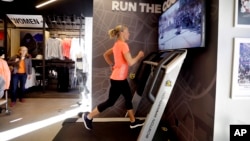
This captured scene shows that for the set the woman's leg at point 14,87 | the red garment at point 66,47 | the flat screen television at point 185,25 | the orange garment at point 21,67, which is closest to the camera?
the flat screen television at point 185,25

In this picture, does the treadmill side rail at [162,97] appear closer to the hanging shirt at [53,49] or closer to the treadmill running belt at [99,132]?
the treadmill running belt at [99,132]

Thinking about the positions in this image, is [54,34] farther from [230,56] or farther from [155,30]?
[230,56]

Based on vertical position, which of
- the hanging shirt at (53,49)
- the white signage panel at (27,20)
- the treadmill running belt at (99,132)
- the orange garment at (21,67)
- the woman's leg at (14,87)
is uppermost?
the white signage panel at (27,20)

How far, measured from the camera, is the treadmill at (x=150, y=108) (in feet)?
7.41

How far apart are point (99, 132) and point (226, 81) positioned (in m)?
2.11

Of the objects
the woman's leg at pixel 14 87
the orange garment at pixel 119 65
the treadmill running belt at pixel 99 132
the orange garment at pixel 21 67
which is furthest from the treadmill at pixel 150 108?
the orange garment at pixel 21 67

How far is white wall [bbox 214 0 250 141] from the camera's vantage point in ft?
6.43

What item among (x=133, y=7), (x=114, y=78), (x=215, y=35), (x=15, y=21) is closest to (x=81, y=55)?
(x=15, y=21)

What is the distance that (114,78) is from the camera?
331 cm

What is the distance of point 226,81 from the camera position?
200cm

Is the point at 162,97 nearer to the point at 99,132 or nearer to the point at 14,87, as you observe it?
the point at 99,132

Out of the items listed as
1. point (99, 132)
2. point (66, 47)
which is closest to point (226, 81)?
point (99, 132)

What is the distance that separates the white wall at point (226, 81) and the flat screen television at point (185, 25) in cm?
21

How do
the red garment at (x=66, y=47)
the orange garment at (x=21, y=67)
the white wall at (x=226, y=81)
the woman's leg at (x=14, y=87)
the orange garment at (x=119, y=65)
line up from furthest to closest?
1. the red garment at (x=66, y=47)
2. the orange garment at (x=21, y=67)
3. the woman's leg at (x=14, y=87)
4. the orange garment at (x=119, y=65)
5. the white wall at (x=226, y=81)
